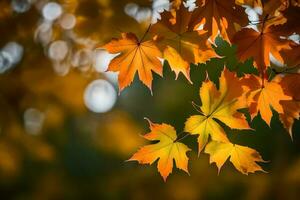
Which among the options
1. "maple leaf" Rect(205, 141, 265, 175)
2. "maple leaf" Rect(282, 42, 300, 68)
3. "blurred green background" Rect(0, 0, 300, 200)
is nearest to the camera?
"maple leaf" Rect(282, 42, 300, 68)

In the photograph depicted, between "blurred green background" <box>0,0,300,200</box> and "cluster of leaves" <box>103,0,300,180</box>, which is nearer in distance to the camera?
"cluster of leaves" <box>103,0,300,180</box>

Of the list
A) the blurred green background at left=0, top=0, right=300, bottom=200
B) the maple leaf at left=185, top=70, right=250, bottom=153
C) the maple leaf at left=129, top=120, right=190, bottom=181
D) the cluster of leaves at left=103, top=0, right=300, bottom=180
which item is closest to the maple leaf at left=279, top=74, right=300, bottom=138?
the cluster of leaves at left=103, top=0, right=300, bottom=180

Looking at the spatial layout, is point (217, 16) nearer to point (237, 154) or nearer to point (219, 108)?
point (219, 108)

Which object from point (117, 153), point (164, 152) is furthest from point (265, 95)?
point (117, 153)

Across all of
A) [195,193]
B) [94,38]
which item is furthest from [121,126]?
[94,38]

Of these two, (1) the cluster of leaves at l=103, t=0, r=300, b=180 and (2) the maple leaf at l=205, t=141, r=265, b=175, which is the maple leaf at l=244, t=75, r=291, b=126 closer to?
(1) the cluster of leaves at l=103, t=0, r=300, b=180

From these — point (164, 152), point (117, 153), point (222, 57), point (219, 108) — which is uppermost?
point (222, 57)

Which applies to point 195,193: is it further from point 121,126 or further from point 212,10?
point 212,10
